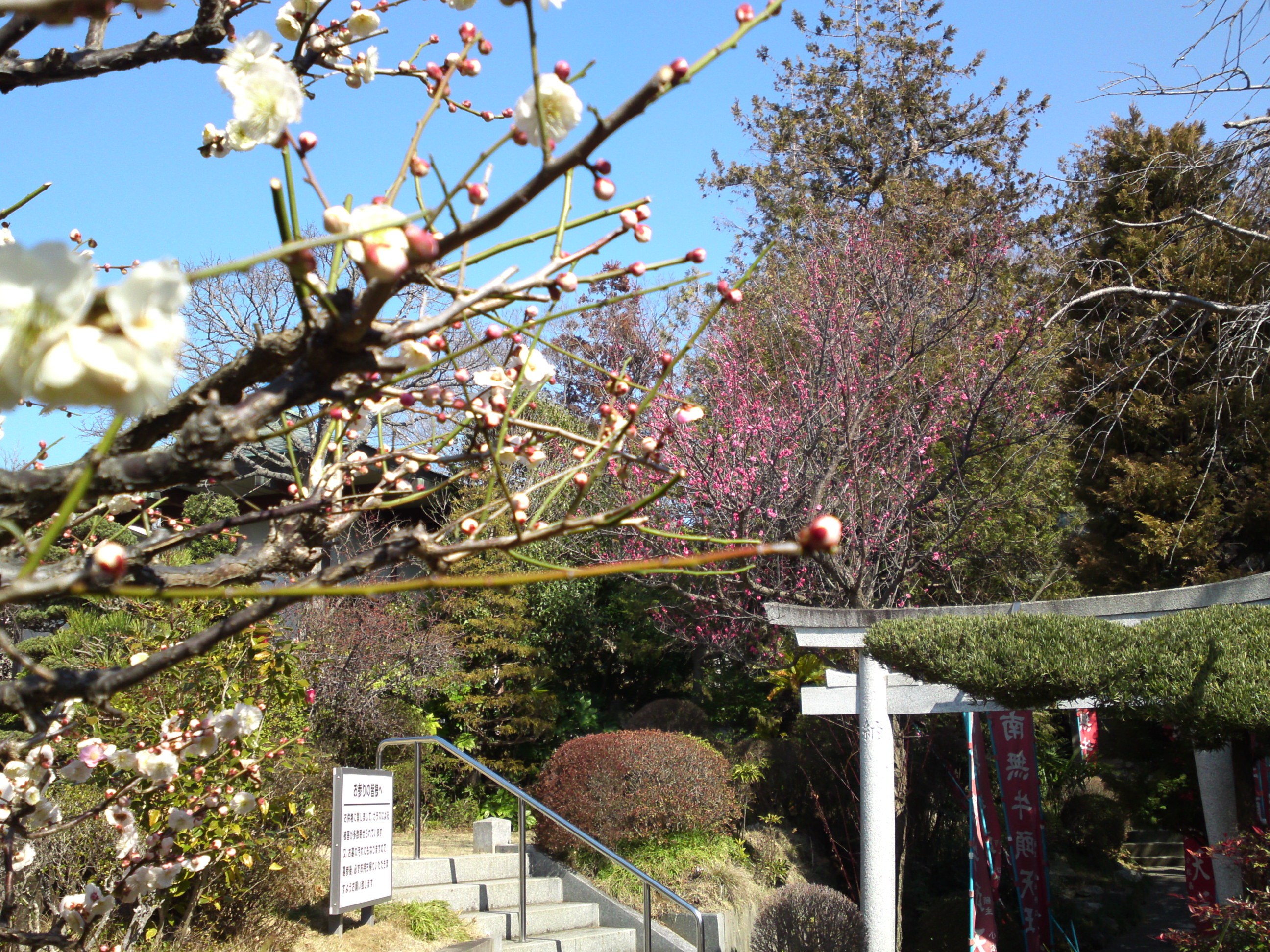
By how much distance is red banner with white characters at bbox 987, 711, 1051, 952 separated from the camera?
6.93m

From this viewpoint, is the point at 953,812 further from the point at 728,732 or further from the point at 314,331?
the point at 314,331

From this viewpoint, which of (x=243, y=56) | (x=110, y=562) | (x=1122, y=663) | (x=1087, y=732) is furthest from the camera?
(x=1087, y=732)

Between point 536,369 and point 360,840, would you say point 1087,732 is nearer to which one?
point 360,840

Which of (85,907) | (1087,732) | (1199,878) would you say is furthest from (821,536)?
(1087,732)

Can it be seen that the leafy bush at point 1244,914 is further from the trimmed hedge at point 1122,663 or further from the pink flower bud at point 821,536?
the pink flower bud at point 821,536

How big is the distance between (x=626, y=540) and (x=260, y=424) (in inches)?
308

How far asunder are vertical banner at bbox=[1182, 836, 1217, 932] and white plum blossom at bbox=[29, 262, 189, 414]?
650 cm

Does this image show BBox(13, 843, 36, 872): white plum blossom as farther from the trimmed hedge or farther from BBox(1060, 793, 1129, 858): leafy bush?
BBox(1060, 793, 1129, 858): leafy bush

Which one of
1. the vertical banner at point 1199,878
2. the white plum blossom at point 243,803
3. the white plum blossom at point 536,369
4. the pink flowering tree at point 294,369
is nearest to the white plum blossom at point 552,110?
the pink flowering tree at point 294,369

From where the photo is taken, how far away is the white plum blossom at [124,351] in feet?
2.02

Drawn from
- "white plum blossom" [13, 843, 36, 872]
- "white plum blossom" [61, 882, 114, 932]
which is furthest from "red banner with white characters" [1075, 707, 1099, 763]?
"white plum blossom" [13, 843, 36, 872]

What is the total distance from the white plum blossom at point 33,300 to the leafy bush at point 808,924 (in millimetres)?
6426

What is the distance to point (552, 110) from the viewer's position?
1.02m

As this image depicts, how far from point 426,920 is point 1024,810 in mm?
4648
